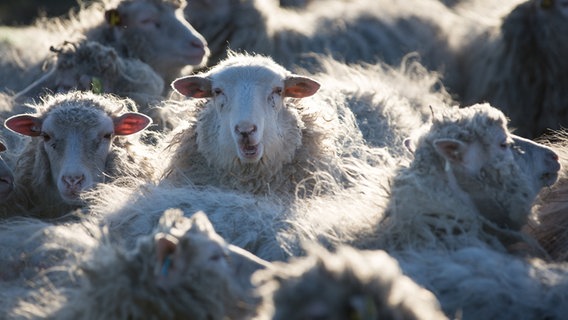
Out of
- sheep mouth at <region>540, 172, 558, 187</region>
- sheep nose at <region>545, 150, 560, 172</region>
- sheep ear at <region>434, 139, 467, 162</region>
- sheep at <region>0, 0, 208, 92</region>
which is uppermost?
sheep ear at <region>434, 139, 467, 162</region>

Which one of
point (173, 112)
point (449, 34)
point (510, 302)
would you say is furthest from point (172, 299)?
point (449, 34)

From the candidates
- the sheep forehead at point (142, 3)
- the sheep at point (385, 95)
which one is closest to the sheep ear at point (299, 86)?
the sheep at point (385, 95)

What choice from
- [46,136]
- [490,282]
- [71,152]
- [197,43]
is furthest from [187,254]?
[197,43]

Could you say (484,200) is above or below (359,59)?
above

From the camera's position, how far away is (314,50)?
960 cm

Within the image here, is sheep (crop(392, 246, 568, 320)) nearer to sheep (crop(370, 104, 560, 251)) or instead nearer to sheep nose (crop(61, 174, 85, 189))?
sheep (crop(370, 104, 560, 251))

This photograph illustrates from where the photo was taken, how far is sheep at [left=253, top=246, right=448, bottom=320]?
3.14 metres

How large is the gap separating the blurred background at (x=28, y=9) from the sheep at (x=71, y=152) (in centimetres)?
903

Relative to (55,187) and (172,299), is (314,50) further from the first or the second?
(172,299)

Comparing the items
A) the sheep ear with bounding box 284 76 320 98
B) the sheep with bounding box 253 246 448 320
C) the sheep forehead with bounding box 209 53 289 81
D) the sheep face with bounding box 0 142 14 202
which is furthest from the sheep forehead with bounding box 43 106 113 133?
the sheep with bounding box 253 246 448 320

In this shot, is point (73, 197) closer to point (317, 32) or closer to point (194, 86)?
point (194, 86)

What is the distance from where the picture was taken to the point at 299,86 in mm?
6094

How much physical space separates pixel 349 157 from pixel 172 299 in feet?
9.24

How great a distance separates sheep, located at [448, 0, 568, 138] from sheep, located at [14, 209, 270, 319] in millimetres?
5130
